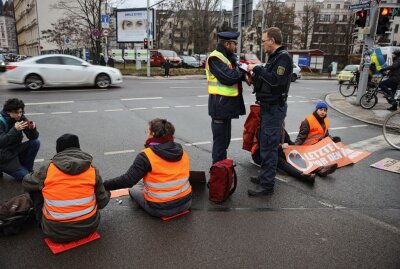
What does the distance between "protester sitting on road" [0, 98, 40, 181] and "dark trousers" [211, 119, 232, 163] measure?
8.24 ft

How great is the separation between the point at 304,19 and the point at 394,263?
249ft

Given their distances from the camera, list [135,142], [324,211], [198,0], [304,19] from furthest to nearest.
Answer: [304,19], [198,0], [135,142], [324,211]

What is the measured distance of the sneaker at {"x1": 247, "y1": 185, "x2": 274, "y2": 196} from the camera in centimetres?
445

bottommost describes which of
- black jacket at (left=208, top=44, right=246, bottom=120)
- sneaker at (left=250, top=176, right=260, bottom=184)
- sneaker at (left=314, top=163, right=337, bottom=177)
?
sneaker at (left=250, top=176, right=260, bottom=184)

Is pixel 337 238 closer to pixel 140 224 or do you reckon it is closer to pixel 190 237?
pixel 190 237

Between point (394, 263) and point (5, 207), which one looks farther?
point (5, 207)

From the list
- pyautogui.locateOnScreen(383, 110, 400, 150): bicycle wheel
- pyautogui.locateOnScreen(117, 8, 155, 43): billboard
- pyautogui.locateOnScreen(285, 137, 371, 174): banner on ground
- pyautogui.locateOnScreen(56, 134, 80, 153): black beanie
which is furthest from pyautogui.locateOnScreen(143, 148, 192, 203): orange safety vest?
pyautogui.locateOnScreen(117, 8, 155, 43): billboard

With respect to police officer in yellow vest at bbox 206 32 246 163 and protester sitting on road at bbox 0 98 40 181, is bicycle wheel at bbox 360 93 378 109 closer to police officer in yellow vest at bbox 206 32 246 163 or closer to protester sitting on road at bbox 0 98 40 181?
police officer in yellow vest at bbox 206 32 246 163

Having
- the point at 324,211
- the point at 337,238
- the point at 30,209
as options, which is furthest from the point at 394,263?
the point at 30,209

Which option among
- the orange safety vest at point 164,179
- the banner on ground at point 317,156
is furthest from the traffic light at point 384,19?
the orange safety vest at point 164,179

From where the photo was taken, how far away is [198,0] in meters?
60.7

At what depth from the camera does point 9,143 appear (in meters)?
4.35

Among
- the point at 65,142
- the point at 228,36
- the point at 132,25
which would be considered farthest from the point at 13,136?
the point at 132,25

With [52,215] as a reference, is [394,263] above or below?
below
